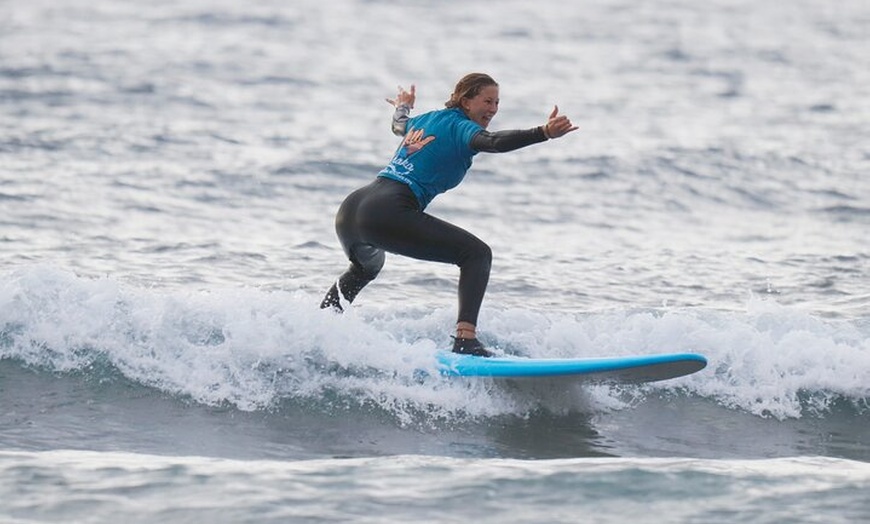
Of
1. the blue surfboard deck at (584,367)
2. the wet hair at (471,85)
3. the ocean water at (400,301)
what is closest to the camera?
the ocean water at (400,301)

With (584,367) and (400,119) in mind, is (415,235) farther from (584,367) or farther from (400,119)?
(584,367)

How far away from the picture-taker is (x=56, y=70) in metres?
22.6

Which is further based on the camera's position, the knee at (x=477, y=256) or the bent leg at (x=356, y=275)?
the bent leg at (x=356, y=275)

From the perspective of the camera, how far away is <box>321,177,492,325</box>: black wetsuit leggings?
786 cm

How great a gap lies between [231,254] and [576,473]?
620cm

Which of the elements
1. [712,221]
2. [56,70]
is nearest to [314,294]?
[712,221]

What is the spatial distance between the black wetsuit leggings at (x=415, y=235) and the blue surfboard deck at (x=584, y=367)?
292 mm

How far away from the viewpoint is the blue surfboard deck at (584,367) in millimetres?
7578

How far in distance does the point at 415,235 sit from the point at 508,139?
0.94m

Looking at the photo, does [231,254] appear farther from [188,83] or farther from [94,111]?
[188,83]

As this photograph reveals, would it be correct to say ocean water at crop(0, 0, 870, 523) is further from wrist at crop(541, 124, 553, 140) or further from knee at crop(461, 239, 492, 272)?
wrist at crop(541, 124, 553, 140)

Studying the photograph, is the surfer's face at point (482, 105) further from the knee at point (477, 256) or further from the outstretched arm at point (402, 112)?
the knee at point (477, 256)

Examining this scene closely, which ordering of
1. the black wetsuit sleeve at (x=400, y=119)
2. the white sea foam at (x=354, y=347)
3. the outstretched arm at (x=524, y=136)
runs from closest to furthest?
the outstretched arm at (x=524, y=136)
the white sea foam at (x=354, y=347)
the black wetsuit sleeve at (x=400, y=119)

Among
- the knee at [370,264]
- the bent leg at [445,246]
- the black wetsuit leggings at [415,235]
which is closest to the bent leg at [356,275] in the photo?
the knee at [370,264]
